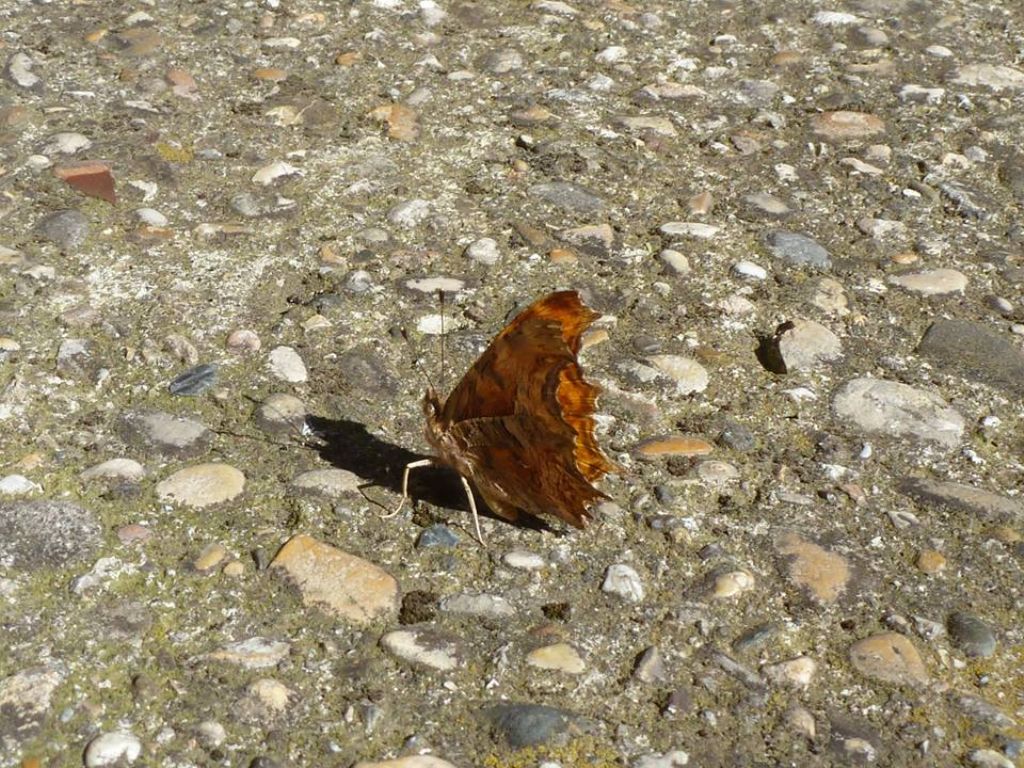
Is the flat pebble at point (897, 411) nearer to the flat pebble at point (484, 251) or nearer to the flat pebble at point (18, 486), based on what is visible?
the flat pebble at point (484, 251)

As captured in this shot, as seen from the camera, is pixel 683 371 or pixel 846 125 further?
pixel 846 125

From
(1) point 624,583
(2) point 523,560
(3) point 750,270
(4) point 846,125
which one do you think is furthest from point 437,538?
(4) point 846,125

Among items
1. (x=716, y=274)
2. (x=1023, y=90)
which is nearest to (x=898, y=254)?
(x=716, y=274)

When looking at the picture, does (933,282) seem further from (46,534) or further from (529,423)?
(46,534)

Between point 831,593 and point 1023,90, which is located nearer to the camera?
point 831,593

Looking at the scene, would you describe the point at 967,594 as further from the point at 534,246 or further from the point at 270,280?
the point at 270,280
